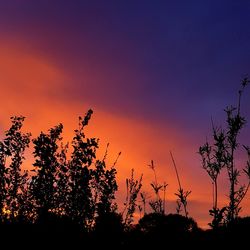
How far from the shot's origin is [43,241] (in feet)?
52.1

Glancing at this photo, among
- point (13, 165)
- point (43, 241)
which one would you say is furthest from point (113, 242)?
point (13, 165)

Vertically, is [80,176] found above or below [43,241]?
above

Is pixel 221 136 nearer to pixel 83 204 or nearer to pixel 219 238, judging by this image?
pixel 219 238

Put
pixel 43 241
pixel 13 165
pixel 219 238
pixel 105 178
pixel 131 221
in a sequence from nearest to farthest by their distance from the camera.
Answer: pixel 43 241
pixel 219 238
pixel 131 221
pixel 105 178
pixel 13 165

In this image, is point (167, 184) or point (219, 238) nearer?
point (219, 238)

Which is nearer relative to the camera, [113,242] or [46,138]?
[113,242]

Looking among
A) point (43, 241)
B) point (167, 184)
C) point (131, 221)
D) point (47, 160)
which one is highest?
point (47, 160)

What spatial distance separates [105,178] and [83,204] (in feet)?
6.70

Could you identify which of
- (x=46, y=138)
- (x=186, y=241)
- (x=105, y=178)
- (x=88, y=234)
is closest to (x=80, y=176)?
(x=105, y=178)

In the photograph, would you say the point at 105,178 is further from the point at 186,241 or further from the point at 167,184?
the point at 186,241

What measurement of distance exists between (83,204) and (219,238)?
7.74 meters

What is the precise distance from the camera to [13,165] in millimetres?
32031

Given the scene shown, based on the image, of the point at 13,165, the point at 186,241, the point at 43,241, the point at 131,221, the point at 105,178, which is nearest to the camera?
the point at 43,241

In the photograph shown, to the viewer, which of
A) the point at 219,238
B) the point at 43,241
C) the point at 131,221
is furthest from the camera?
the point at 131,221
